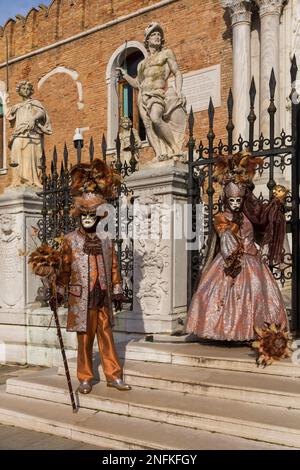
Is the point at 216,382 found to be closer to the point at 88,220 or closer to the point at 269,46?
the point at 88,220

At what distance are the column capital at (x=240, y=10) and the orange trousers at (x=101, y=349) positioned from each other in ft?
31.8

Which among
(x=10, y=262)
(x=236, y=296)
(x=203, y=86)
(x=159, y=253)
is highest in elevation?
(x=203, y=86)

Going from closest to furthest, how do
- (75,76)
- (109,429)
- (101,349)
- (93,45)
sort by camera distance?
(109,429) → (101,349) → (93,45) → (75,76)

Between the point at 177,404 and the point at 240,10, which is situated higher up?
the point at 240,10

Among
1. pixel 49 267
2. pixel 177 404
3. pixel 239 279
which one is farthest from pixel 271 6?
pixel 177 404

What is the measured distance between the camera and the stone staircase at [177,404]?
390cm

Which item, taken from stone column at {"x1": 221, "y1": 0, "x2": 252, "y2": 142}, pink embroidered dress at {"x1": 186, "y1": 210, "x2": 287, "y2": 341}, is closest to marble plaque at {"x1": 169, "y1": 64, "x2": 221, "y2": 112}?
stone column at {"x1": 221, "y1": 0, "x2": 252, "y2": 142}

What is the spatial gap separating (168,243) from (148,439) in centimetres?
275

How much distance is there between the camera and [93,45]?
16797 mm

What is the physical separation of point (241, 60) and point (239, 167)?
7853mm

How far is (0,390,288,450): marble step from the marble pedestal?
5.93 feet

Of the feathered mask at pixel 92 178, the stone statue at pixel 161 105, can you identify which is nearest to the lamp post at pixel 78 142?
the stone statue at pixel 161 105

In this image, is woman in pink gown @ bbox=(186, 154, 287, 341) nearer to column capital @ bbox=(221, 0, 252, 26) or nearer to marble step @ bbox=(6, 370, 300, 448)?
marble step @ bbox=(6, 370, 300, 448)
